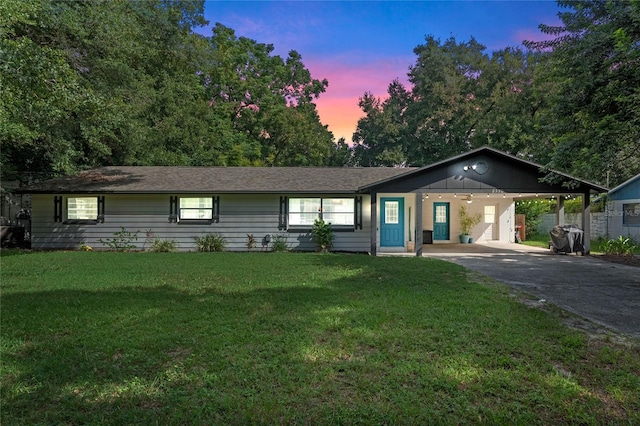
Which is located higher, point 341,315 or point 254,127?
point 254,127

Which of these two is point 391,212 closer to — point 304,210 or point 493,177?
point 304,210

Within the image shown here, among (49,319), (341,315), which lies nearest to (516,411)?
(341,315)

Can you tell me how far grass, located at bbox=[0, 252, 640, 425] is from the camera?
281 cm

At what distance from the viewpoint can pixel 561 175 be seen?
38.6 ft

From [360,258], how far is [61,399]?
9.17 m

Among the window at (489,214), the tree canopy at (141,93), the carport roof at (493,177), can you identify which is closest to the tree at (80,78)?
the tree canopy at (141,93)

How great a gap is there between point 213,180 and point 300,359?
472 inches

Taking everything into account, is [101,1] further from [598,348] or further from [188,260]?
[598,348]

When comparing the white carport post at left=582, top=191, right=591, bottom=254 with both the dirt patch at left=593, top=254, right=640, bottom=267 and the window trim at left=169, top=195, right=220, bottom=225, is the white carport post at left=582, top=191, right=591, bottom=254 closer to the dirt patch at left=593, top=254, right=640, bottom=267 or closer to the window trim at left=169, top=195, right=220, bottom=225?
the dirt patch at left=593, top=254, right=640, bottom=267

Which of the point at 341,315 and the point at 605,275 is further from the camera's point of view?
the point at 605,275

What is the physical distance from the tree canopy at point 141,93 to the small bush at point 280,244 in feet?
21.9

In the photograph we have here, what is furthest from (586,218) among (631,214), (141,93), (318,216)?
(141,93)

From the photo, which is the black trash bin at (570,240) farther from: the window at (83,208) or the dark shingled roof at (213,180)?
the window at (83,208)

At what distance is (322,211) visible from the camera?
1413cm
